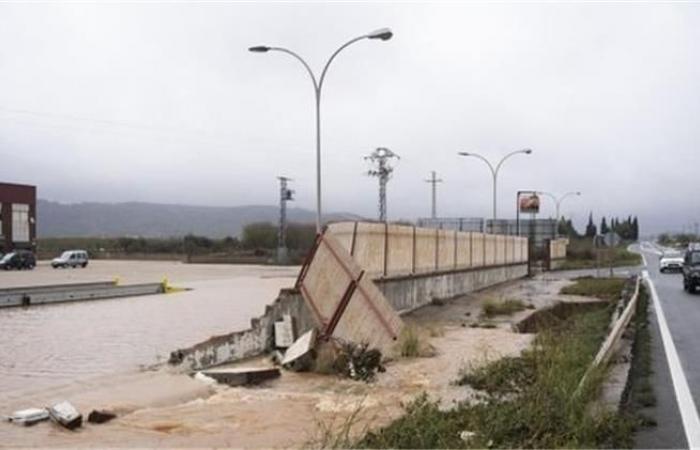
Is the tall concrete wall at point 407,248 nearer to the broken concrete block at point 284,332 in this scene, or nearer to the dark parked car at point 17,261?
the broken concrete block at point 284,332

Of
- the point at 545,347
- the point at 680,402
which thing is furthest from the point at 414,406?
the point at 545,347

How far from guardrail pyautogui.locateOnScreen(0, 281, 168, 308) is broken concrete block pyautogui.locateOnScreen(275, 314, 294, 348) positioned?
17.8 m

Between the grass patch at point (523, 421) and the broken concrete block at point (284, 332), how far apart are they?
630 cm

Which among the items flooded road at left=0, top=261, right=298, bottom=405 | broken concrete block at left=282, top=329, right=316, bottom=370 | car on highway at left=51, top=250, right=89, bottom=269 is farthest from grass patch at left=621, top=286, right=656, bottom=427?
car on highway at left=51, top=250, right=89, bottom=269

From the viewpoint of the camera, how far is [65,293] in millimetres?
34094

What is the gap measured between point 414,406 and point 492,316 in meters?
14.9

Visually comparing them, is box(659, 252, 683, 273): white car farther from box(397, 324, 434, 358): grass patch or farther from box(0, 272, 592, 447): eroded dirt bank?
box(397, 324, 434, 358): grass patch

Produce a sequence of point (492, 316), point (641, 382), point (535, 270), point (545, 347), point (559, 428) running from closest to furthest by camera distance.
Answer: point (559, 428), point (641, 382), point (545, 347), point (492, 316), point (535, 270)

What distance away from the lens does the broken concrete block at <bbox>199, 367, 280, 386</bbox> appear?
1296 centimetres

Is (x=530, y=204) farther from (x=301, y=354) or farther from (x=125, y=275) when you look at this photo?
(x=301, y=354)

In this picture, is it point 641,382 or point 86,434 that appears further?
point 641,382

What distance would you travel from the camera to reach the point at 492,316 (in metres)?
23.8

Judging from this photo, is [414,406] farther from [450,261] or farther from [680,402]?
[450,261]

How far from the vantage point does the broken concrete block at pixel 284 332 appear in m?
16.5
